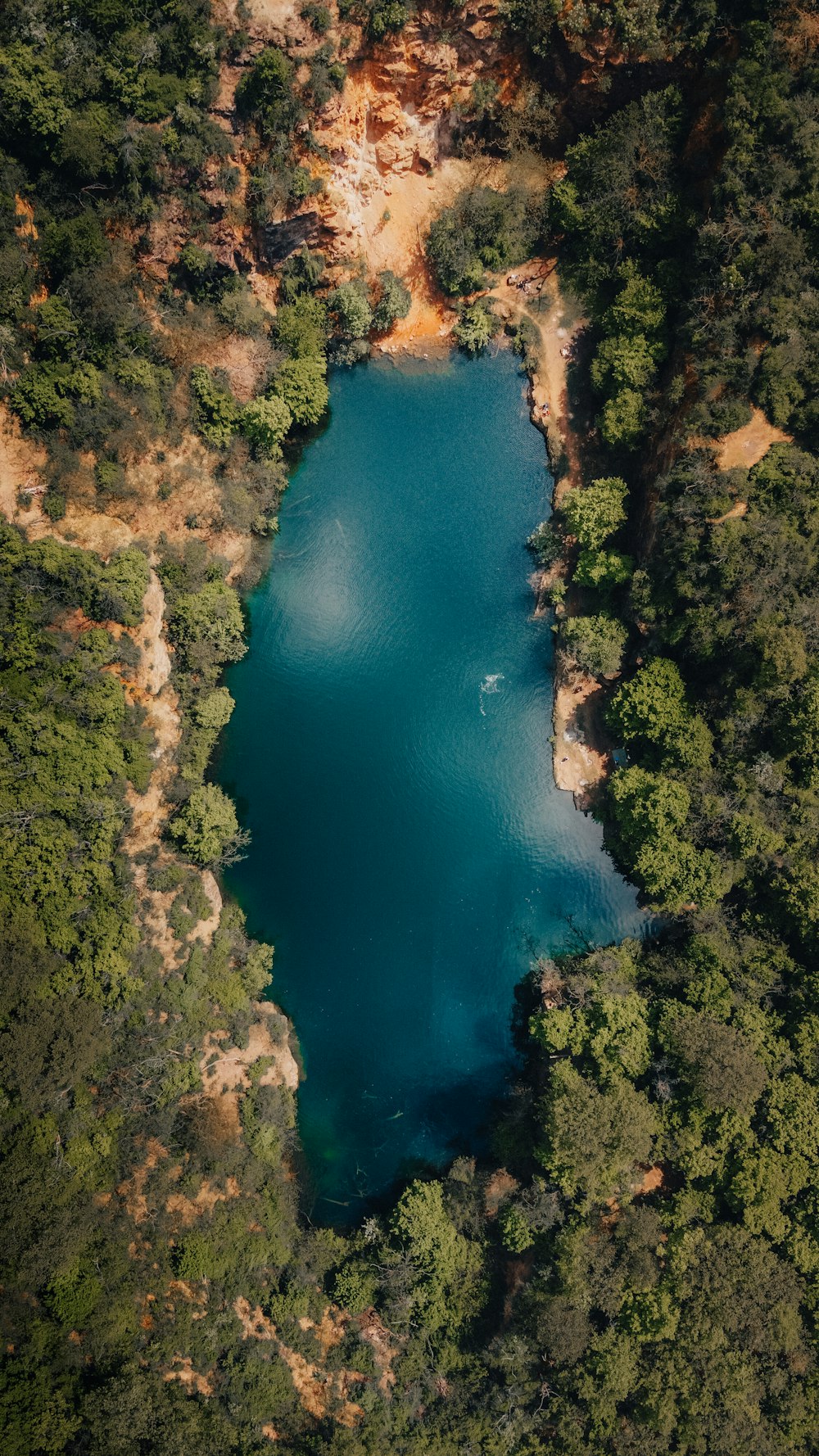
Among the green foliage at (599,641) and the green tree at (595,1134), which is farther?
the green foliage at (599,641)

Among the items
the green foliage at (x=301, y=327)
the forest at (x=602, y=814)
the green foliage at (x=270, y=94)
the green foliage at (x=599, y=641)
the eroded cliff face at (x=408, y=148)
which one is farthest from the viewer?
the green foliage at (x=301, y=327)

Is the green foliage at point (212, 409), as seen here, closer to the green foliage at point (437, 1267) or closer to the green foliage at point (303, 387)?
the green foliage at point (303, 387)

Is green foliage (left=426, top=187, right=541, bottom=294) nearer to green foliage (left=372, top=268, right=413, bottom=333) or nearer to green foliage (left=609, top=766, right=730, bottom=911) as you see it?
green foliage (left=372, top=268, right=413, bottom=333)

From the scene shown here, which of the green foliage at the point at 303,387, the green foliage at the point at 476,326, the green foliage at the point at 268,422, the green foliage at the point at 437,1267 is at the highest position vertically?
the green foliage at the point at 476,326

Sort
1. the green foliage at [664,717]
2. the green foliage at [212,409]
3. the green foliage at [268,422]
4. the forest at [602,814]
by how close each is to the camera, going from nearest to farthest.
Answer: the forest at [602,814] < the green foliage at [664,717] < the green foliage at [212,409] < the green foliage at [268,422]

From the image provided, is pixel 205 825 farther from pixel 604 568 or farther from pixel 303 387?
pixel 604 568

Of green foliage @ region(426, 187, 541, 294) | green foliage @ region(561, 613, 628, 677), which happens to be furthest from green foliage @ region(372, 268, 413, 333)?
green foliage @ region(561, 613, 628, 677)

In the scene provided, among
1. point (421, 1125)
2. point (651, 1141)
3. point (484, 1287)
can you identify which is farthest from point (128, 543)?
point (484, 1287)

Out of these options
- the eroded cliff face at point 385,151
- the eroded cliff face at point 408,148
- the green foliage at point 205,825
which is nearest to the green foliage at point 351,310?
the eroded cliff face at point 385,151
